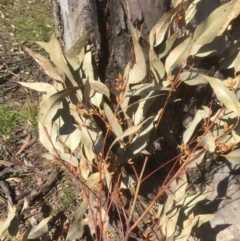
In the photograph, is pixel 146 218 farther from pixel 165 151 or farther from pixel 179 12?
pixel 179 12

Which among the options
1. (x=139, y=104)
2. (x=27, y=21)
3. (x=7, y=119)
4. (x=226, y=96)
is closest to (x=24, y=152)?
(x=7, y=119)

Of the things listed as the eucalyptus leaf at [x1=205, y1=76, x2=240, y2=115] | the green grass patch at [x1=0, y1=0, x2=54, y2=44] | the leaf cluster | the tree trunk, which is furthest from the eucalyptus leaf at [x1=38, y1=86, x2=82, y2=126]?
the green grass patch at [x1=0, y1=0, x2=54, y2=44]

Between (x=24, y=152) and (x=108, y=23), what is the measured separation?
3.89 ft

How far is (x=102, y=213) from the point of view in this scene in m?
2.20

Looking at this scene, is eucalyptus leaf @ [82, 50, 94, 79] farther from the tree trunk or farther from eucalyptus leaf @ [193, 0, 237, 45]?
eucalyptus leaf @ [193, 0, 237, 45]

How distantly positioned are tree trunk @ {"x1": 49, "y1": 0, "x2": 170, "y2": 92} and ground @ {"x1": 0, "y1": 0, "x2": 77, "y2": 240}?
334 mm

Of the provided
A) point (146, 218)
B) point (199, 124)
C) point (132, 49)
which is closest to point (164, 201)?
point (146, 218)

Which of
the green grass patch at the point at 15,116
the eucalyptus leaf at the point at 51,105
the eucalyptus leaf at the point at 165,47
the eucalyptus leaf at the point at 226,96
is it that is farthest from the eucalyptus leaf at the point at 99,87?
the green grass patch at the point at 15,116

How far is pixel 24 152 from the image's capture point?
293cm

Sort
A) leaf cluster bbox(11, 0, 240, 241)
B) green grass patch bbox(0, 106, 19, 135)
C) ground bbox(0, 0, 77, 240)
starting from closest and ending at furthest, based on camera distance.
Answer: leaf cluster bbox(11, 0, 240, 241), ground bbox(0, 0, 77, 240), green grass patch bbox(0, 106, 19, 135)

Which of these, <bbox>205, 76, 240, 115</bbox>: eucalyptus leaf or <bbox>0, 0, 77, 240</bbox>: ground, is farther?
<bbox>0, 0, 77, 240</bbox>: ground

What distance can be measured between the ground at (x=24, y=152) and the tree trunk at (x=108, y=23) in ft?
1.10

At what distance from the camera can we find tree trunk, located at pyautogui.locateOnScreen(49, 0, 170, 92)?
1952mm

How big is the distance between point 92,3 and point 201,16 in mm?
456
